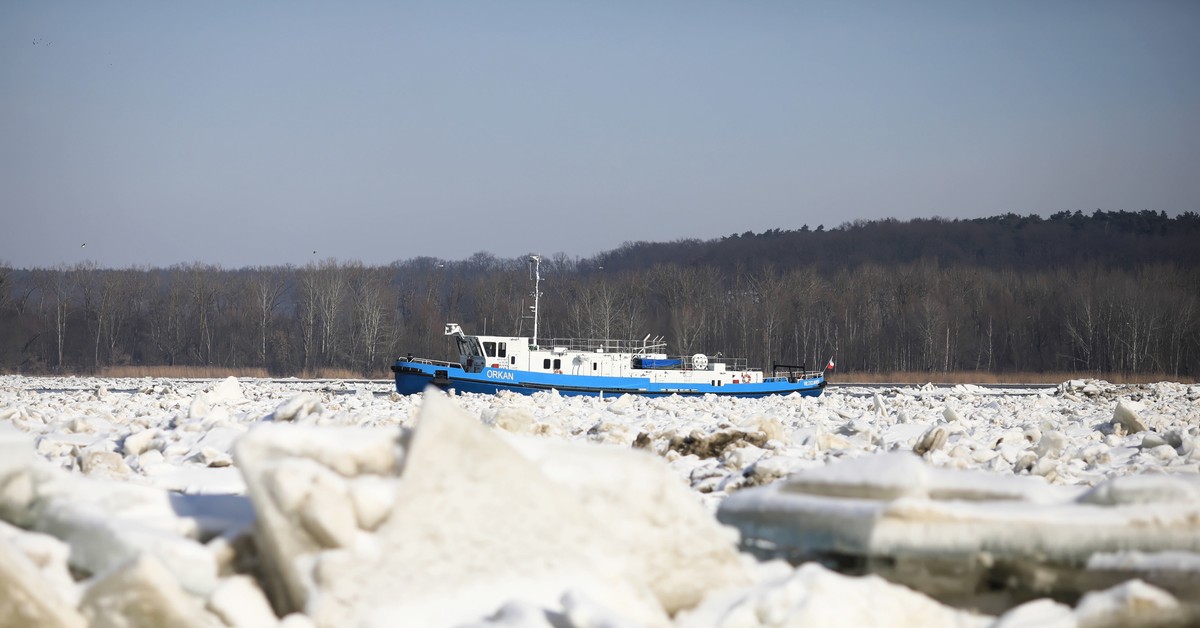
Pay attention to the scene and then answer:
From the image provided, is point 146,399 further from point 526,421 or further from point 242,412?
point 526,421

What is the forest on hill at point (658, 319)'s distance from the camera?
2453 inches

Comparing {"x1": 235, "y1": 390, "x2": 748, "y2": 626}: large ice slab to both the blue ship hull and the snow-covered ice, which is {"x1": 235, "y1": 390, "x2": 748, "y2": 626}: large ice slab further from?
the blue ship hull

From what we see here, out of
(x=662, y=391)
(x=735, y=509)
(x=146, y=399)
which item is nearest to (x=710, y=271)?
(x=662, y=391)

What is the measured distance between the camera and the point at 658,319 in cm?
6856

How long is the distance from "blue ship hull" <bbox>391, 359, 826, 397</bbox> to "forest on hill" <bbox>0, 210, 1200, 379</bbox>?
25.6 meters

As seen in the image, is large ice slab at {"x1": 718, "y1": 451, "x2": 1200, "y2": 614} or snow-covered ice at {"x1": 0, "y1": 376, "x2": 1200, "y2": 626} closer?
snow-covered ice at {"x1": 0, "y1": 376, "x2": 1200, "y2": 626}

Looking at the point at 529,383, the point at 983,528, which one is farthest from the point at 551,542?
the point at 529,383

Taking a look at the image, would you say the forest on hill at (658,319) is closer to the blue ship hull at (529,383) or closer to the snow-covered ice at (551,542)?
the blue ship hull at (529,383)

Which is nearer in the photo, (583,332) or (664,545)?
(664,545)

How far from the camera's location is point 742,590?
3971 mm

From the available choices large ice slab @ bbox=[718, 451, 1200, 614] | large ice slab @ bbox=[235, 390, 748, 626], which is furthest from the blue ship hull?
large ice slab @ bbox=[235, 390, 748, 626]

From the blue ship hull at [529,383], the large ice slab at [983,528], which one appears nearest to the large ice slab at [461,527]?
the large ice slab at [983,528]

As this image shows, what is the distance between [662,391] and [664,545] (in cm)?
2742

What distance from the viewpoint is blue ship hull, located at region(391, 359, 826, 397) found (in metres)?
30.5
